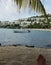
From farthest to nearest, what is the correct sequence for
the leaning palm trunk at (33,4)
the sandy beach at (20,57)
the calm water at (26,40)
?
the calm water at (26,40), the sandy beach at (20,57), the leaning palm trunk at (33,4)

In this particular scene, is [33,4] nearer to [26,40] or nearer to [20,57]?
[20,57]

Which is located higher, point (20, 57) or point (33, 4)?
point (33, 4)

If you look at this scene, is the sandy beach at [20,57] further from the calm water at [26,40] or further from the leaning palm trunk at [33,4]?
the calm water at [26,40]

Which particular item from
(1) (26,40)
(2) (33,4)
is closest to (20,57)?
(2) (33,4)

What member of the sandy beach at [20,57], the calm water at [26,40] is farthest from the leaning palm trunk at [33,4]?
the calm water at [26,40]

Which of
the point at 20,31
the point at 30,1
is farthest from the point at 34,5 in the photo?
the point at 20,31

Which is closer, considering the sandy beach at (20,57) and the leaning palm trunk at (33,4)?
the leaning palm trunk at (33,4)

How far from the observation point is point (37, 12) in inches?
237

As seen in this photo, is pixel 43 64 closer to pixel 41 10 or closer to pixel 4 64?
pixel 41 10

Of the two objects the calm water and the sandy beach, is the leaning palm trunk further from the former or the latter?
the calm water

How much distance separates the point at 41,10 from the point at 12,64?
5224 mm

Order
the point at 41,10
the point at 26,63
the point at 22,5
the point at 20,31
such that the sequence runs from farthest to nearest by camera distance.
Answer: the point at 20,31
the point at 26,63
the point at 41,10
the point at 22,5

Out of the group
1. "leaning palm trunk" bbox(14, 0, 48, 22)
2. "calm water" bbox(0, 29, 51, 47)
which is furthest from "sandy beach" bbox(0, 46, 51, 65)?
"calm water" bbox(0, 29, 51, 47)

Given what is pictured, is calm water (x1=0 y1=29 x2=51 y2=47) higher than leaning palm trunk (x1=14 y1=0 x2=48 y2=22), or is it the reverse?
leaning palm trunk (x1=14 y1=0 x2=48 y2=22)
